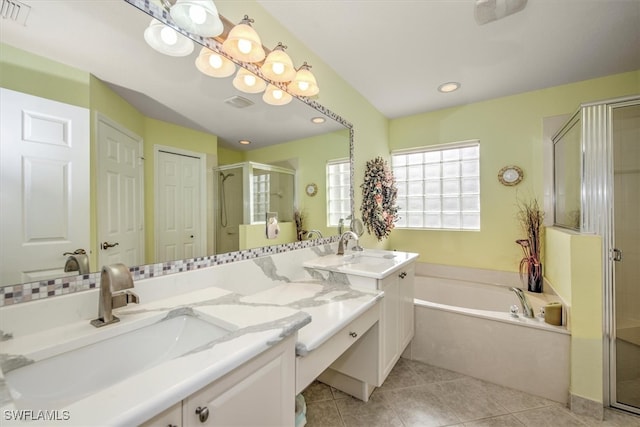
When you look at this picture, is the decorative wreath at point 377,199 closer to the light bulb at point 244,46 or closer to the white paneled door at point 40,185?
the light bulb at point 244,46

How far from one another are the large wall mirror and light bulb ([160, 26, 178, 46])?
0.19 ft

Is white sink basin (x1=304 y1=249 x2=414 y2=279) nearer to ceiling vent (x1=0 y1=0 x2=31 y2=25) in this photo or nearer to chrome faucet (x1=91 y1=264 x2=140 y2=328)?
chrome faucet (x1=91 y1=264 x2=140 y2=328)

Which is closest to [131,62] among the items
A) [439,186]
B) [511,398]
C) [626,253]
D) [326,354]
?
[326,354]

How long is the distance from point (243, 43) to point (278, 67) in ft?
0.81

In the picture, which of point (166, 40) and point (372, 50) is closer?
point (166, 40)

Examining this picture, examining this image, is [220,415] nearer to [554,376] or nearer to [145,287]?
[145,287]

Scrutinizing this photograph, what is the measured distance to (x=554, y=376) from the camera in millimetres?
1681

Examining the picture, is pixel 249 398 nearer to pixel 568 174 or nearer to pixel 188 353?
pixel 188 353

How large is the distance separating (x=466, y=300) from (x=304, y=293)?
2.16m

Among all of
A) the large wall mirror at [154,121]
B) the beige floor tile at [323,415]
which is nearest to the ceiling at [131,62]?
the large wall mirror at [154,121]

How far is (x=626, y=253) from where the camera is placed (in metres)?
1.65

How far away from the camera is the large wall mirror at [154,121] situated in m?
0.76

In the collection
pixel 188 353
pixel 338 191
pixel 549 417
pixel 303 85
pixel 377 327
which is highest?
pixel 303 85

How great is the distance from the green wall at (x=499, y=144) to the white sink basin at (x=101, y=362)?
2805mm
